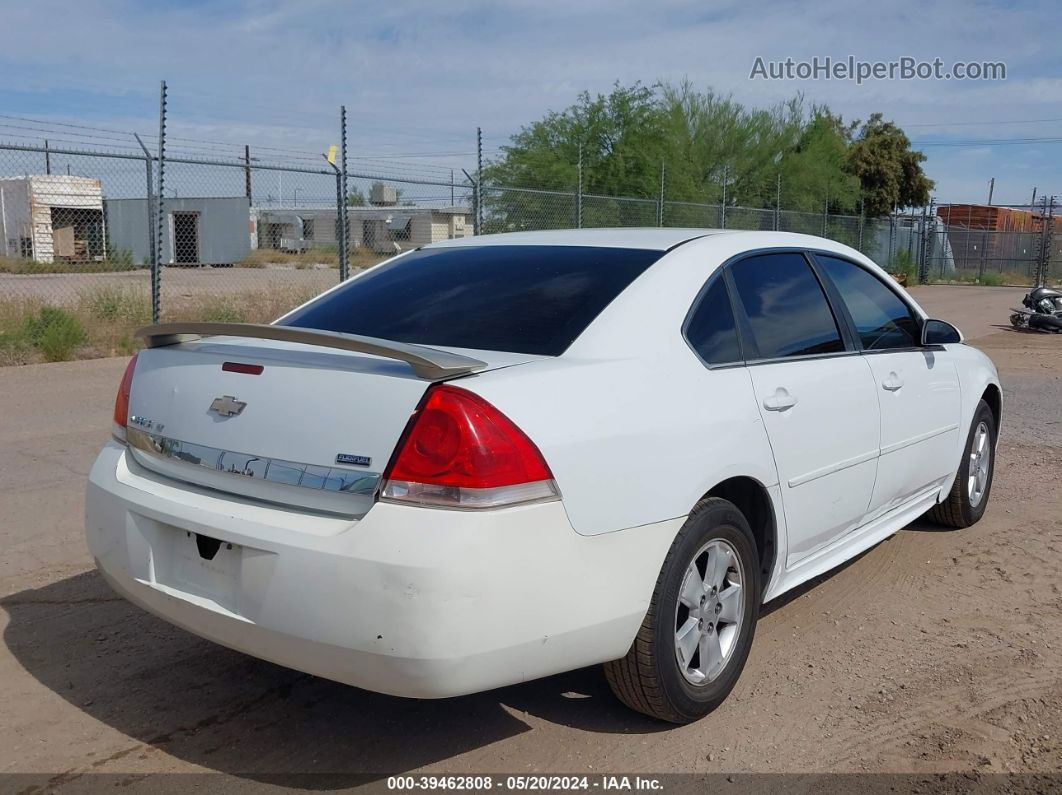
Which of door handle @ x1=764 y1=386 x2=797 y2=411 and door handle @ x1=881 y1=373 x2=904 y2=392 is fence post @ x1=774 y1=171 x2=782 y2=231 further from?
door handle @ x1=764 y1=386 x2=797 y2=411

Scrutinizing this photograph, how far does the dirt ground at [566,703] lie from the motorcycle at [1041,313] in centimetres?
1414

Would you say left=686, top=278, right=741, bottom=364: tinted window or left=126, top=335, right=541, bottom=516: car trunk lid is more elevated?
left=686, top=278, right=741, bottom=364: tinted window

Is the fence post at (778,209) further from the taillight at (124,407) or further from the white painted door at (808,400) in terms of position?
the taillight at (124,407)

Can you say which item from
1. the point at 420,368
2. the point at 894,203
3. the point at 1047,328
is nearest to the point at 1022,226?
the point at 894,203

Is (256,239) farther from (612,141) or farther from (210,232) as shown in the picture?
(612,141)

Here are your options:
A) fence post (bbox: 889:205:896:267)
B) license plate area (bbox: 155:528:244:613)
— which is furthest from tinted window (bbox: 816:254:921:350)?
fence post (bbox: 889:205:896:267)

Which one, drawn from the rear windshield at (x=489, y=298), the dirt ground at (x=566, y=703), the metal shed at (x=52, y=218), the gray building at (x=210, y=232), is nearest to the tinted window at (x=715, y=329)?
the rear windshield at (x=489, y=298)

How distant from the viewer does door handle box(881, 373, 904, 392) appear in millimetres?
4416

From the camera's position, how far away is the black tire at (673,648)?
3.14m

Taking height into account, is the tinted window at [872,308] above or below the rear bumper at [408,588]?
above

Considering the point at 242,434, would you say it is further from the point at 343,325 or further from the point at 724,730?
the point at 724,730

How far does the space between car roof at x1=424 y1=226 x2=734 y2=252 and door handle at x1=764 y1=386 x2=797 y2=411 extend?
65 centimetres

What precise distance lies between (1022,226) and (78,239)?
3984cm

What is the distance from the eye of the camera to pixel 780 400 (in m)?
3.69
